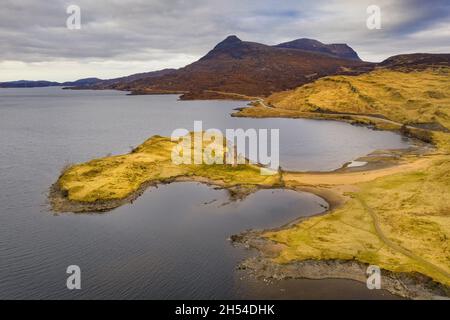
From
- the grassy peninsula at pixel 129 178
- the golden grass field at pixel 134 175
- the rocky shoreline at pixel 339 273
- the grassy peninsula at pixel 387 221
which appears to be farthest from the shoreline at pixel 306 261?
the golden grass field at pixel 134 175

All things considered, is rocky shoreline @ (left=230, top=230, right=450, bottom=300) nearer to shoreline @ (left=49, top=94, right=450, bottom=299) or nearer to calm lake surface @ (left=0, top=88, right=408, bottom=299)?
shoreline @ (left=49, top=94, right=450, bottom=299)

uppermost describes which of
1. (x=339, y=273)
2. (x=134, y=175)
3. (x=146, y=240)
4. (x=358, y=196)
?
(x=134, y=175)

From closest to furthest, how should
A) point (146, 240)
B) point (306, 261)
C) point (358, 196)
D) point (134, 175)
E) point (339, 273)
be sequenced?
point (339, 273)
point (306, 261)
point (146, 240)
point (358, 196)
point (134, 175)

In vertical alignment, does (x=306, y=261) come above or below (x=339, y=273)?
above

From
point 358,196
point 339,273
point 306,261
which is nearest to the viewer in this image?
point 339,273

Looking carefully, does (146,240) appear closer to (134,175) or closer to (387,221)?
(134,175)

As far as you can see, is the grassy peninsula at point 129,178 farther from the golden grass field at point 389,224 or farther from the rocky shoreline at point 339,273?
the rocky shoreline at point 339,273

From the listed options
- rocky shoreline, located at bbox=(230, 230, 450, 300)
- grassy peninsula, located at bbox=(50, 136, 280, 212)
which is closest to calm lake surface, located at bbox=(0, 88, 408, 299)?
rocky shoreline, located at bbox=(230, 230, 450, 300)

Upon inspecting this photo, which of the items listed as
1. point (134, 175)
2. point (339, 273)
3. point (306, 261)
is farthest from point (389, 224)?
point (134, 175)

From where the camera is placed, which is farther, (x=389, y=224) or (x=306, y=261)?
(x=389, y=224)
